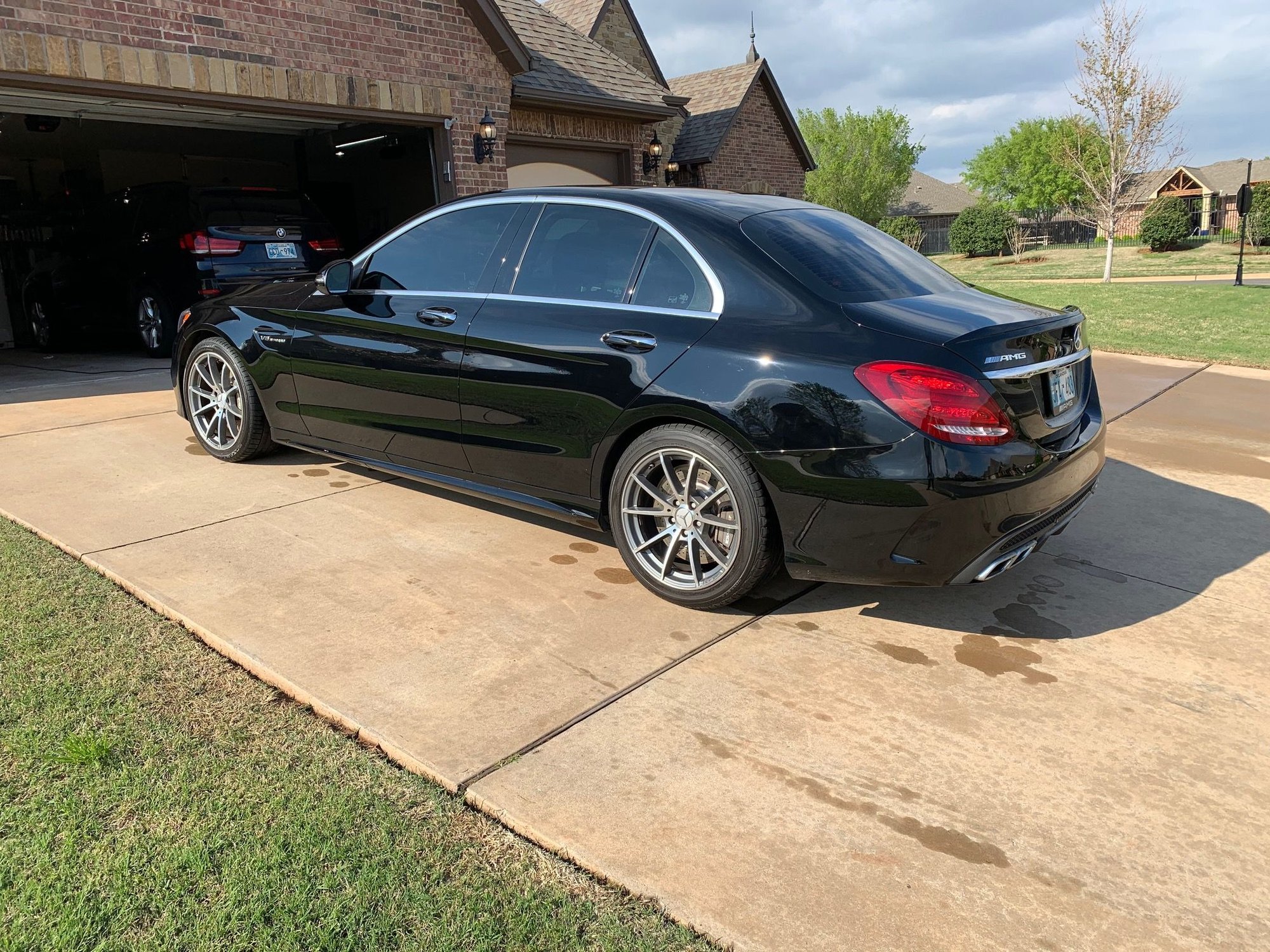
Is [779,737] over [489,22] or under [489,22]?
under

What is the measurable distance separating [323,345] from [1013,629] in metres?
3.51

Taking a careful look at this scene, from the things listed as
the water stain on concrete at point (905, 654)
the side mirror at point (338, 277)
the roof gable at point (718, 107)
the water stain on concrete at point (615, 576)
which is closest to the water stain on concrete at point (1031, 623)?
the water stain on concrete at point (905, 654)

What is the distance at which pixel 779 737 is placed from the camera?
110 inches

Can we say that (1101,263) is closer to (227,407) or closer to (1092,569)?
(1092,569)

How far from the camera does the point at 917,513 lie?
3.08 meters

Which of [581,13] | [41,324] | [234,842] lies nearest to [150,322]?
[41,324]

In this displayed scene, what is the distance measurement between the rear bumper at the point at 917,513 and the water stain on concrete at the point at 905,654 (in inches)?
10.3

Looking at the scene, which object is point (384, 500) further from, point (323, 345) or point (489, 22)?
point (489, 22)

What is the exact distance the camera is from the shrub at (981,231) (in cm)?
4378

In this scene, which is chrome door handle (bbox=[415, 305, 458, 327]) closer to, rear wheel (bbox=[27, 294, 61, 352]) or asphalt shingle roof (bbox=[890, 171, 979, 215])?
rear wheel (bbox=[27, 294, 61, 352])

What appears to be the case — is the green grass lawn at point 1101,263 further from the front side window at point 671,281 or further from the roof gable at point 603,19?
the front side window at point 671,281

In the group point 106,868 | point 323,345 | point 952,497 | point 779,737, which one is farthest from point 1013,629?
point 323,345

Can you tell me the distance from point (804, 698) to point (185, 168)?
55.2ft

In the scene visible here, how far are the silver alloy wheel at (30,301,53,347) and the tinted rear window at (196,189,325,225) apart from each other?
4.52 meters
